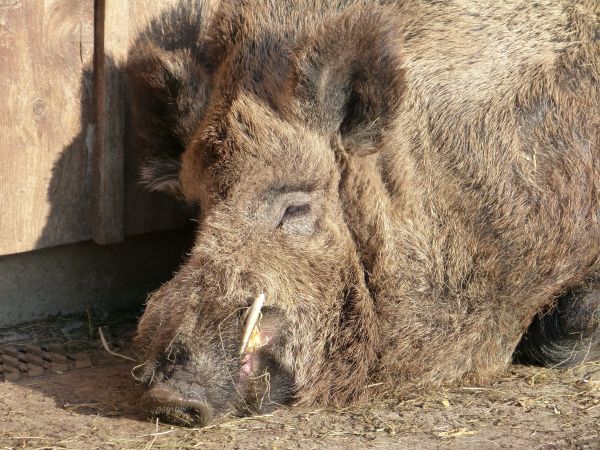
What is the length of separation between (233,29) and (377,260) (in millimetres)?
1518

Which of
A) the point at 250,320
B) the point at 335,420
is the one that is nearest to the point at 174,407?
the point at 250,320

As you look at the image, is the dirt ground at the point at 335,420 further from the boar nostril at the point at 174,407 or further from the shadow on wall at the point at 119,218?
the shadow on wall at the point at 119,218

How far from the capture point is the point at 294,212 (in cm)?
558

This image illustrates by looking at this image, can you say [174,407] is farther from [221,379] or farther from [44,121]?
[44,121]

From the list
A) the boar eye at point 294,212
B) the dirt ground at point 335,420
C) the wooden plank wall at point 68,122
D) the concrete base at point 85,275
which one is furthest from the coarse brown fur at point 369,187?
the concrete base at point 85,275

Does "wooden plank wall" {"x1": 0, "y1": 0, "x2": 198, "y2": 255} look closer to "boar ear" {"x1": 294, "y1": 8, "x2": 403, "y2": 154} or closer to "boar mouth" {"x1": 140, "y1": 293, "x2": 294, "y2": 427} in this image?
"boar ear" {"x1": 294, "y1": 8, "x2": 403, "y2": 154}

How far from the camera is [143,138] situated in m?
6.48

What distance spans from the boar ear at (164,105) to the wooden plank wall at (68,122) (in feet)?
0.73

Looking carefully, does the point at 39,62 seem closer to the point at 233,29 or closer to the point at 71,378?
the point at 233,29

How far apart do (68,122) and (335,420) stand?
96.9 inches

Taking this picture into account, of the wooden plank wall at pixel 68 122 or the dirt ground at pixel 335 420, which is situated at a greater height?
the wooden plank wall at pixel 68 122

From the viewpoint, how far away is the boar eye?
18.2 ft

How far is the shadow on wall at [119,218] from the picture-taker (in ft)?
22.1

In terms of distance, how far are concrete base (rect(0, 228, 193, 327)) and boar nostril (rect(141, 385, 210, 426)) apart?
4.60 ft
